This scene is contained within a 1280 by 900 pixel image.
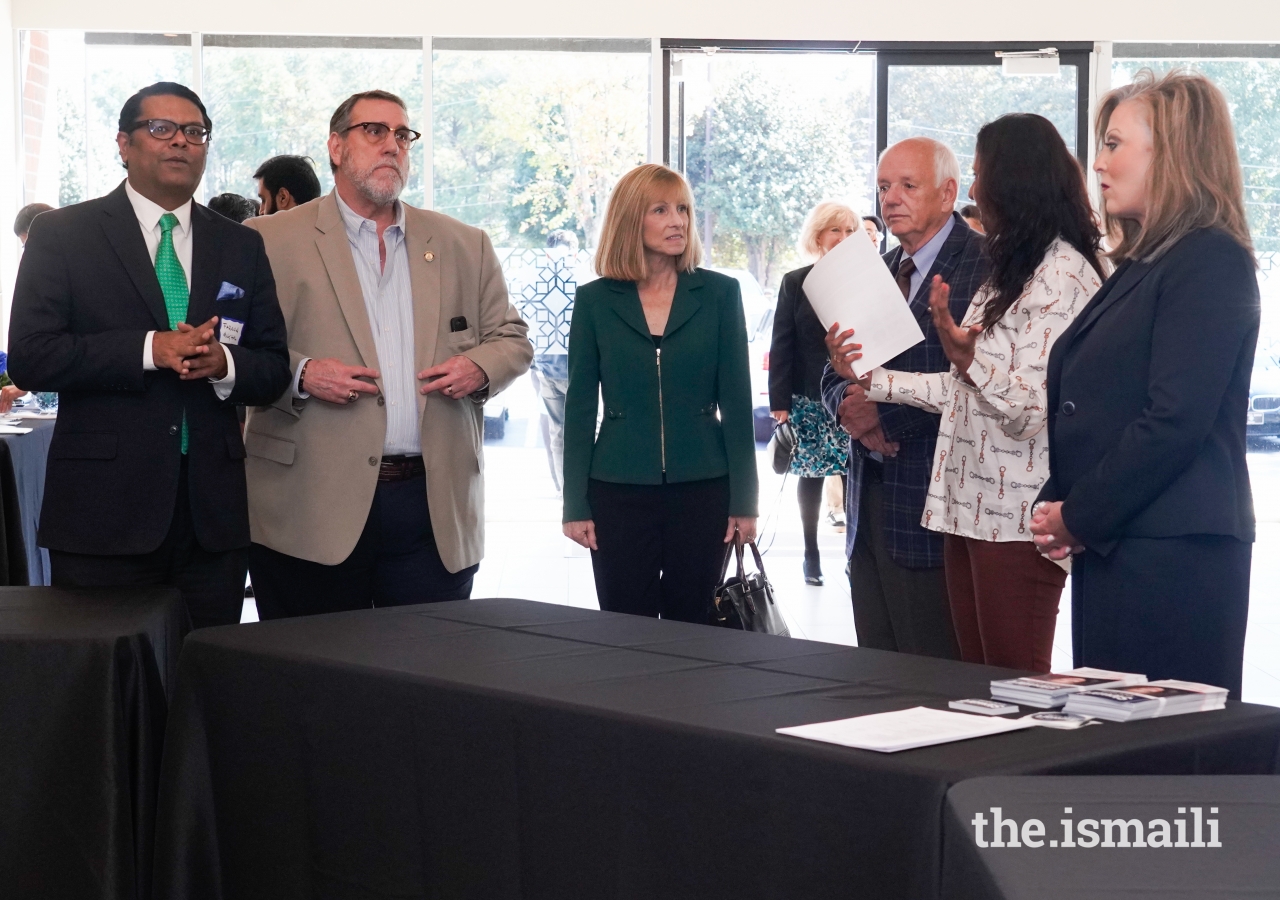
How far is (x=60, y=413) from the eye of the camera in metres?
2.55

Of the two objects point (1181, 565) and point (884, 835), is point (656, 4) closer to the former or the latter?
point (1181, 565)

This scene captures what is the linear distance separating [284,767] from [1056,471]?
135 centimetres

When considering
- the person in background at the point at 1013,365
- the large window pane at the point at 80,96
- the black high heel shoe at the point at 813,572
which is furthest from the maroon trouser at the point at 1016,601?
the large window pane at the point at 80,96

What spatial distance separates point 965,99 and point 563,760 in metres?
6.61

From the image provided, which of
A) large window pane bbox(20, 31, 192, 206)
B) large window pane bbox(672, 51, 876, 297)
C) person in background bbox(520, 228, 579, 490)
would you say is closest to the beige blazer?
person in background bbox(520, 228, 579, 490)

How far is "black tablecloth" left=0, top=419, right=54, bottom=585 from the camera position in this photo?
433 cm

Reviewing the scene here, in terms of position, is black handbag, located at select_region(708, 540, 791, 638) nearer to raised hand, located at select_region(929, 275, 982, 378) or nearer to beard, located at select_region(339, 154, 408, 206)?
raised hand, located at select_region(929, 275, 982, 378)

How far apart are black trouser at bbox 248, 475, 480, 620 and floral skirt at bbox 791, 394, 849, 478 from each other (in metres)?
2.56

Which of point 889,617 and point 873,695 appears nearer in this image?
point 873,695

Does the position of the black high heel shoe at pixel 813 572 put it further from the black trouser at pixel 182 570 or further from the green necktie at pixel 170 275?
the green necktie at pixel 170 275

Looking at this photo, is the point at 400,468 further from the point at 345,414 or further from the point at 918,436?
the point at 918,436

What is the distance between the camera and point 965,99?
290 inches

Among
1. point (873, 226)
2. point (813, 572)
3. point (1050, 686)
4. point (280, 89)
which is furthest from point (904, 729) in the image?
point (280, 89)

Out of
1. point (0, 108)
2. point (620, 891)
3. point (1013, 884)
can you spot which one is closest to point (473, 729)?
point (620, 891)
